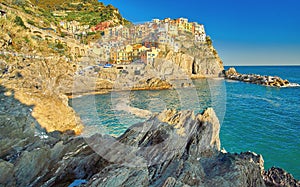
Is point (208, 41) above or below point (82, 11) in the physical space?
below

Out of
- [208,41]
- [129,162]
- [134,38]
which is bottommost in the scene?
[129,162]

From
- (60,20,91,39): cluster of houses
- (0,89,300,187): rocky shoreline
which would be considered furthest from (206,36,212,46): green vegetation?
(0,89,300,187): rocky shoreline

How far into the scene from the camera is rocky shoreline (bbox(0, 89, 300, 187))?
319 centimetres

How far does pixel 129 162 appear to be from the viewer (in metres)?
3.67

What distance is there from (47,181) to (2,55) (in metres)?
22.8

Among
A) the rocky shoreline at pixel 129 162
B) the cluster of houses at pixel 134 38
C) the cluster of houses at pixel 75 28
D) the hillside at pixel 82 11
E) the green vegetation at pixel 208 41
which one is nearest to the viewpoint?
the rocky shoreline at pixel 129 162

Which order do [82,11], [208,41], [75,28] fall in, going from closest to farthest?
[75,28], [208,41], [82,11]

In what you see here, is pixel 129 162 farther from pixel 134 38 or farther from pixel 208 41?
pixel 208 41

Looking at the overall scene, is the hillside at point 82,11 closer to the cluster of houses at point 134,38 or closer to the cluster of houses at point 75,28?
the cluster of houses at point 75,28

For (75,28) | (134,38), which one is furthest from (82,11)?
(134,38)

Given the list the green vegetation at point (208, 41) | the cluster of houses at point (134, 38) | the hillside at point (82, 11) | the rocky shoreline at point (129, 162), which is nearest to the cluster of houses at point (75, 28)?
the cluster of houses at point (134, 38)

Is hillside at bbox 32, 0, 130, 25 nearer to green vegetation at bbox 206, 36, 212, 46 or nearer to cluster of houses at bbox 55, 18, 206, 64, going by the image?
cluster of houses at bbox 55, 18, 206, 64

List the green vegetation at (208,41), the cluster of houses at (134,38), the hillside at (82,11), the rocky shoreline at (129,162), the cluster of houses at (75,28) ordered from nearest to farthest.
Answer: the rocky shoreline at (129,162), the cluster of houses at (134,38), the cluster of houses at (75,28), the hillside at (82,11), the green vegetation at (208,41)

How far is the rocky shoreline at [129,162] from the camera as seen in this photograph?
319 centimetres
